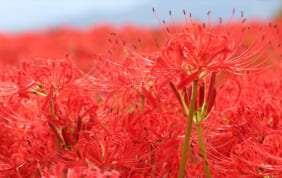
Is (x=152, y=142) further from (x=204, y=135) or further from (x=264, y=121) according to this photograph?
(x=264, y=121)

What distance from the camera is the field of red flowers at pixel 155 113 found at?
102cm

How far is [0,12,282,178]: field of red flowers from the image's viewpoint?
1.02 meters

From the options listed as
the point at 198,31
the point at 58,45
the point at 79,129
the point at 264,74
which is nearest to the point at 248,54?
the point at 198,31

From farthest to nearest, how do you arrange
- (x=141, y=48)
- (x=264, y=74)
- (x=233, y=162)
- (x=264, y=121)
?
(x=264, y=74)
(x=141, y=48)
(x=264, y=121)
(x=233, y=162)

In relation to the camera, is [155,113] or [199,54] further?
[155,113]

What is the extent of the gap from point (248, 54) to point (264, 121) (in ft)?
0.77

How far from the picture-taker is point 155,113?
1224 millimetres

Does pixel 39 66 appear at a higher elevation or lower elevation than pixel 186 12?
lower

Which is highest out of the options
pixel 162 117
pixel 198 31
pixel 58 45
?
pixel 58 45

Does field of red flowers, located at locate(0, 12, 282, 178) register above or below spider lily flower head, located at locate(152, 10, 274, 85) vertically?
below

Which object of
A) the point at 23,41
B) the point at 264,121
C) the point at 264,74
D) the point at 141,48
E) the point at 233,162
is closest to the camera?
the point at 233,162

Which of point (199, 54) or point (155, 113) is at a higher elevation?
point (199, 54)

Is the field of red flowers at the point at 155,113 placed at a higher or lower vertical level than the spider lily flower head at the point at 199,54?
lower

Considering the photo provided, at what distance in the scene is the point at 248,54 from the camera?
3.82 feet
